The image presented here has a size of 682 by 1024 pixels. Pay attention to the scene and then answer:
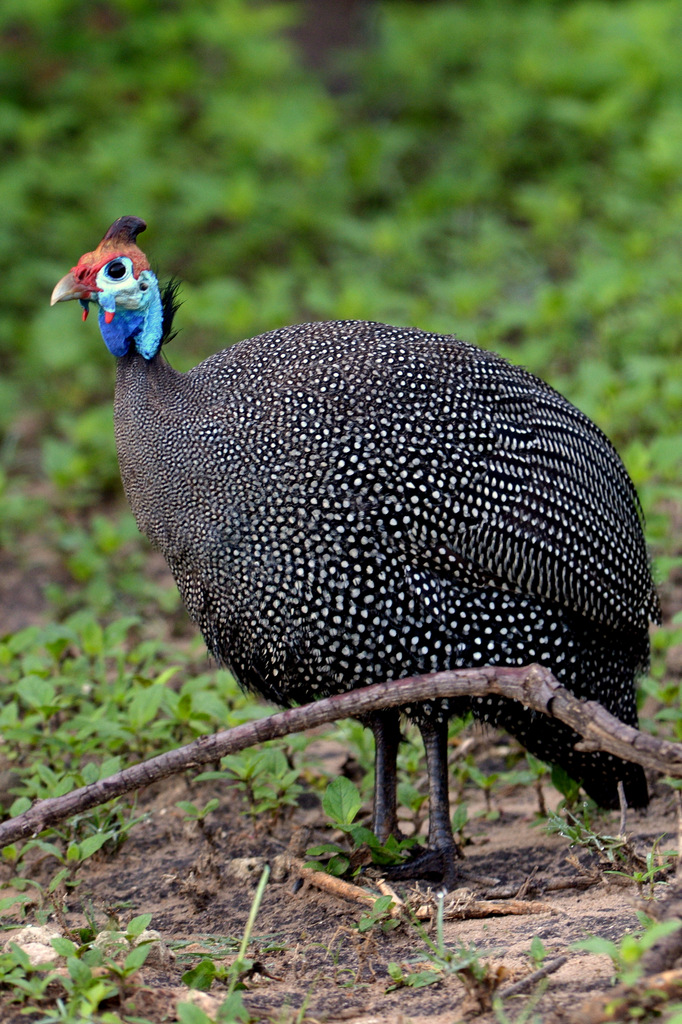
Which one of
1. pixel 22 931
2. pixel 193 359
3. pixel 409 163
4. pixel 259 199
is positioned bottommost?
pixel 22 931

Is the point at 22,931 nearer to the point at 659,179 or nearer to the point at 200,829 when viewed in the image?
the point at 200,829

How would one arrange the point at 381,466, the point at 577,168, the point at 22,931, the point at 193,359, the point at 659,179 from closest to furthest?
the point at 22,931
the point at 381,466
the point at 193,359
the point at 659,179
the point at 577,168

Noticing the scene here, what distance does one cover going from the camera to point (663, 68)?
7.87 m

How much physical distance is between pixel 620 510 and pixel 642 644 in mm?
375

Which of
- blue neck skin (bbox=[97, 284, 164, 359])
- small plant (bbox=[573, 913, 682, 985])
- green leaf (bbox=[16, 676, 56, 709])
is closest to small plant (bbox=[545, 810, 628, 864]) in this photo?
small plant (bbox=[573, 913, 682, 985])

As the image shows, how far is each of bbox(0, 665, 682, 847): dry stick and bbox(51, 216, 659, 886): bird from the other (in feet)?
0.73

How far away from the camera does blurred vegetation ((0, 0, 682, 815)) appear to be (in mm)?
5566

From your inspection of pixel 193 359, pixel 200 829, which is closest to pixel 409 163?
pixel 193 359

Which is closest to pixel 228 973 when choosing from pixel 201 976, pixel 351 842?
pixel 201 976

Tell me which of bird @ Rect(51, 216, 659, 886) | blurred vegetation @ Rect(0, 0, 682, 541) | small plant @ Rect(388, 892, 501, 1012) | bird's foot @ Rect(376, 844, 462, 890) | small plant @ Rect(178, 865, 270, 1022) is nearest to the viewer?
small plant @ Rect(388, 892, 501, 1012)

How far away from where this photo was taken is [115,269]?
3088 mm

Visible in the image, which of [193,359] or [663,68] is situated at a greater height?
[663,68]

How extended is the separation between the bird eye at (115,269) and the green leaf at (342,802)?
1.43 meters

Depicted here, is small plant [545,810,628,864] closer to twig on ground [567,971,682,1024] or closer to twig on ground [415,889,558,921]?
twig on ground [415,889,558,921]
